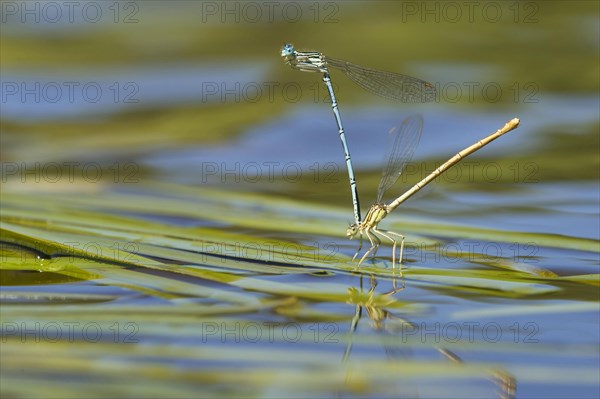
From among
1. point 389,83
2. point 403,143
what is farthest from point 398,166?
point 389,83

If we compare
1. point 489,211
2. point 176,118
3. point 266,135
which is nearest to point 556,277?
point 489,211

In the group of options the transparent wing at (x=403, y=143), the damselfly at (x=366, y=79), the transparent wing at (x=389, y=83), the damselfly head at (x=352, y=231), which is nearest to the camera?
the damselfly head at (x=352, y=231)

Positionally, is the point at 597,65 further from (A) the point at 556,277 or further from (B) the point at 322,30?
(A) the point at 556,277

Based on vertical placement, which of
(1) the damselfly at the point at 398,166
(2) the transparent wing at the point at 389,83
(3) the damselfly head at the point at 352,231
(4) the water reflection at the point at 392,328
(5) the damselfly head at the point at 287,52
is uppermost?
(5) the damselfly head at the point at 287,52

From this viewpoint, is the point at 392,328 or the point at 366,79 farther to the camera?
the point at 366,79

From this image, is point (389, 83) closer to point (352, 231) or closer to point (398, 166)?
point (398, 166)

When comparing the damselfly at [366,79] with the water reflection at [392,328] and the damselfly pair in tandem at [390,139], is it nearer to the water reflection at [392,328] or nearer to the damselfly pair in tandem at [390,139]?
the damselfly pair in tandem at [390,139]

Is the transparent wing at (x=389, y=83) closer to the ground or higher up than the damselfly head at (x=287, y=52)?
closer to the ground

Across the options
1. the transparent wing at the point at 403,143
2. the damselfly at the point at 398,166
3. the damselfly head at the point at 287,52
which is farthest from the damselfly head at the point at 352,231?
the damselfly head at the point at 287,52
